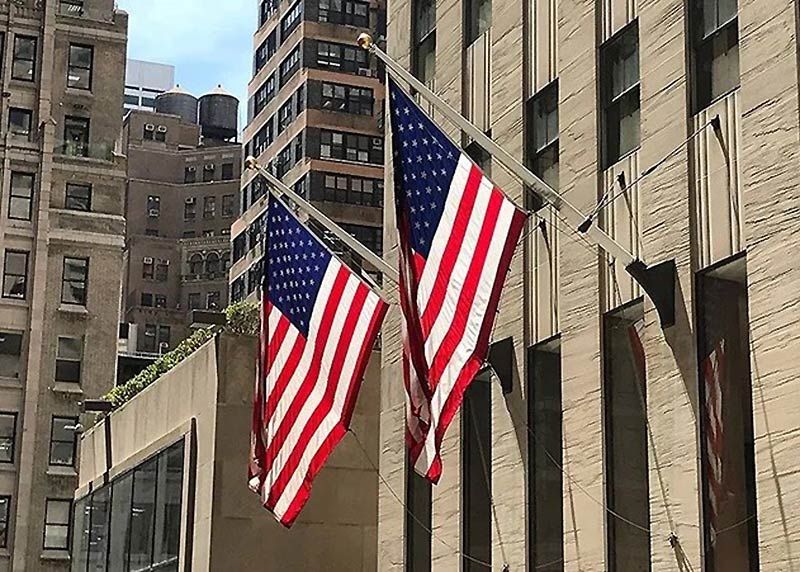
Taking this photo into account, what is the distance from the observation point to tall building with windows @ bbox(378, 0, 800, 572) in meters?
18.4

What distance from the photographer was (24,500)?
242ft

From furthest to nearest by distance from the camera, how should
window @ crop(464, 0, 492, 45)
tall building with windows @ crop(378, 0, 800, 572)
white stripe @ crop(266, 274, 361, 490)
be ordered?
window @ crop(464, 0, 492, 45), white stripe @ crop(266, 274, 361, 490), tall building with windows @ crop(378, 0, 800, 572)

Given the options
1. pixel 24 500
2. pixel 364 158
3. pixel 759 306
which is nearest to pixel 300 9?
pixel 364 158

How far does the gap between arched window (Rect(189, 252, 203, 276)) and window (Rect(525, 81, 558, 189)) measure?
116m

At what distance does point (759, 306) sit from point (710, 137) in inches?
90.8

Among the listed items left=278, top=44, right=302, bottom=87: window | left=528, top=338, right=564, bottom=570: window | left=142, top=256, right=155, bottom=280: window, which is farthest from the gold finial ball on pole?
left=142, top=256, right=155, bottom=280: window

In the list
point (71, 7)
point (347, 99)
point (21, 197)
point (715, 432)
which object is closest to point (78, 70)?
point (71, 7)

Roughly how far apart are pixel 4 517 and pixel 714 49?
58861mm

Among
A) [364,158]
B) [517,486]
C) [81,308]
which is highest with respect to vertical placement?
[364,158]

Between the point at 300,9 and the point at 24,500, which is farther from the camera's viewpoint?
the point at 300,9

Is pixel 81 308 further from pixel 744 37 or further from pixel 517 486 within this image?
pixel 744 37

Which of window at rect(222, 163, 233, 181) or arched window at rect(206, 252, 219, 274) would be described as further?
window at rect(222, 163, 233, 181)

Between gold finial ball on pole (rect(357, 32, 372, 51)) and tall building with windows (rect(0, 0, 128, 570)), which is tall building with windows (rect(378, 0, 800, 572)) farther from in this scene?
tall building with windows (rect(0, 0, 128, 570))

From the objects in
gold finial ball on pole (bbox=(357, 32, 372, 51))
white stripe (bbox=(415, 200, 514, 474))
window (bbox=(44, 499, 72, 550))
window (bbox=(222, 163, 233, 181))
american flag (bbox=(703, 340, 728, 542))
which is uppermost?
window (bbox=(222, 163, 233, 181))
